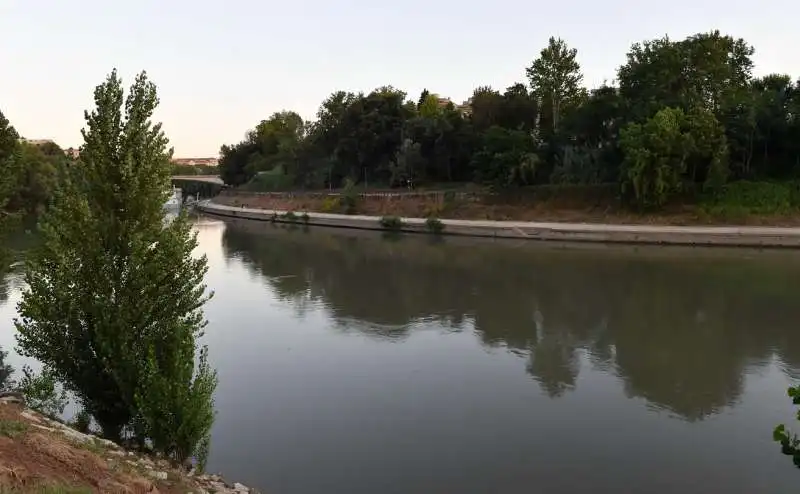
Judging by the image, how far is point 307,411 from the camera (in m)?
10.7

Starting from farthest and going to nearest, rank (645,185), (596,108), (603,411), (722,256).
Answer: (596,108), (645,185), (722,256), (603,411)

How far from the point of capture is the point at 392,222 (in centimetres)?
4359

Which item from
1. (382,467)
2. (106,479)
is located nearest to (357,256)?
(382,467)

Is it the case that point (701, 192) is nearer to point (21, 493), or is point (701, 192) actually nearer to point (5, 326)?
point (5, 326)

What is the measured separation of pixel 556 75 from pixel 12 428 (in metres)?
45.5

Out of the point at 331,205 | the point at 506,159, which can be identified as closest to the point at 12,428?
the point at 506,159

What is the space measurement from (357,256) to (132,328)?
24141mm

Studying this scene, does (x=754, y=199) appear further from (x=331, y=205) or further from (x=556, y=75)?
(x=331, y=205)

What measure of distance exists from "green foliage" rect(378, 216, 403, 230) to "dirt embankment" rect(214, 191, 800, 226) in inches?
114

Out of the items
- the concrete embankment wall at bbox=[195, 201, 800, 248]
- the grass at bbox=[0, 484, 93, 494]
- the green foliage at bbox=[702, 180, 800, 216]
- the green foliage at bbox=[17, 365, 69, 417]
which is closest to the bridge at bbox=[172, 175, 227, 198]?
the concrete embankment wall at bbox=[195, 201, 800, 248]

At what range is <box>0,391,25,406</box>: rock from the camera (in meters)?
8.07

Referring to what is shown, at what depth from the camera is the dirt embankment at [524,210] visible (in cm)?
3450

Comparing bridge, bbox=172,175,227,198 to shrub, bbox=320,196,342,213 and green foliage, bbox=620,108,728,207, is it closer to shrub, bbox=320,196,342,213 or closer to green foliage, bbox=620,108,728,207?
shrub, bbox=320,196,342,213

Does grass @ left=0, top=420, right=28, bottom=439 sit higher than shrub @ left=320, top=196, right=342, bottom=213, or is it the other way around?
shrub @ left=320, top=196, right=342, bottom=213
